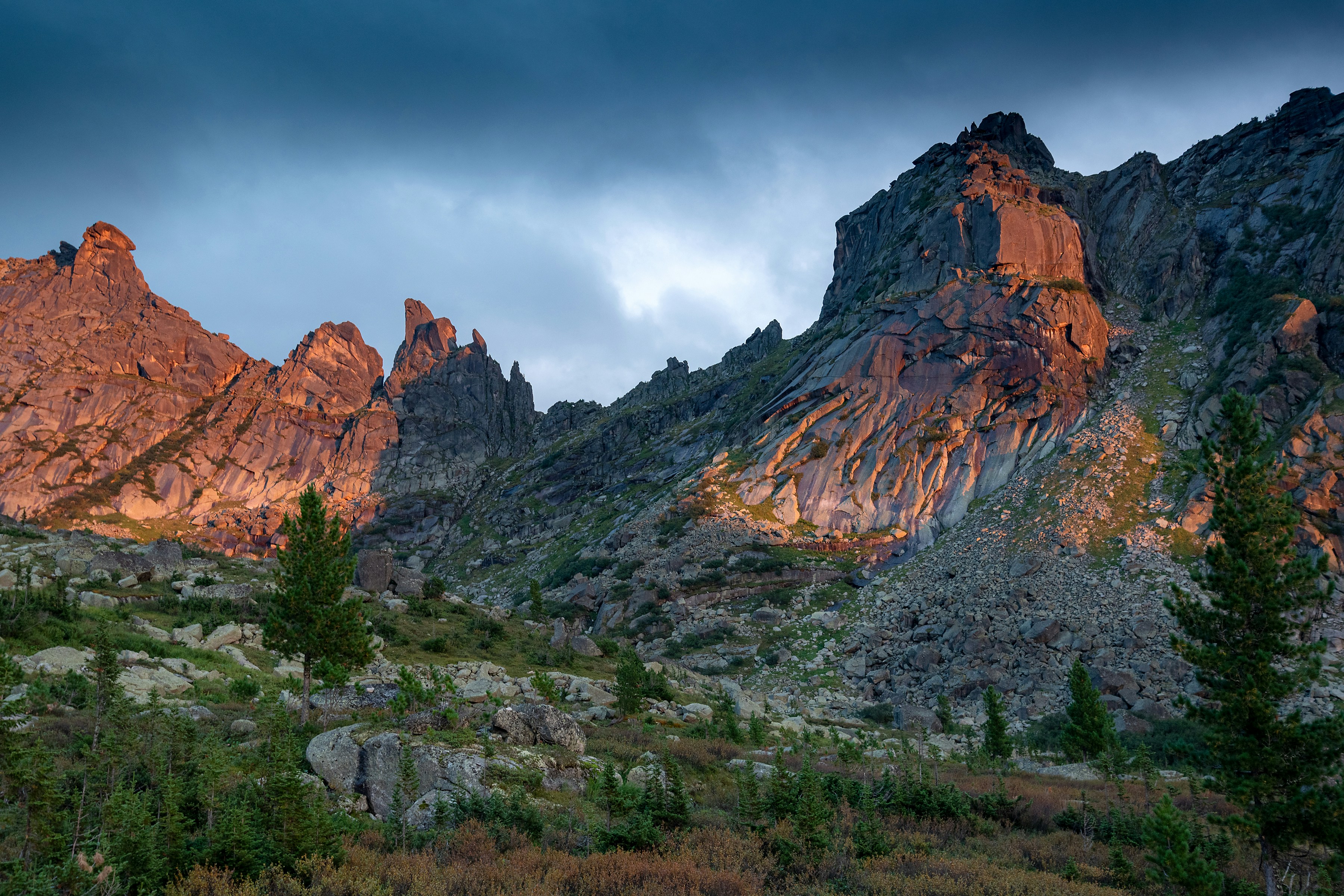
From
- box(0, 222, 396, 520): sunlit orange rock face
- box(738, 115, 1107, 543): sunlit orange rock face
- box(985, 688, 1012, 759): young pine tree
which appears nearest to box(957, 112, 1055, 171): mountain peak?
box(738, 115, 1107, 543): sunlit orange rock face

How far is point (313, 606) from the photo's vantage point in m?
19.3

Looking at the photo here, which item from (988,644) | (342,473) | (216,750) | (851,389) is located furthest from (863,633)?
(342,473)

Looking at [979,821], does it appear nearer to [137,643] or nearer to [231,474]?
[137,643]

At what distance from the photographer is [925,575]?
5459 cm

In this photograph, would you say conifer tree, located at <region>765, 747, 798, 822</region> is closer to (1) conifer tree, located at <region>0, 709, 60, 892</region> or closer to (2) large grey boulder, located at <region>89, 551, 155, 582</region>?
(1) conifer tree, located at <region>0, 709, 60, 892</region>

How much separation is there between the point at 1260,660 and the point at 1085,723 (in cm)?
1624

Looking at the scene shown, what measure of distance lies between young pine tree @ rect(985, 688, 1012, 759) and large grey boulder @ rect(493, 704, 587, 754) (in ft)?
68.2

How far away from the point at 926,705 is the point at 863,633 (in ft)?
31.3

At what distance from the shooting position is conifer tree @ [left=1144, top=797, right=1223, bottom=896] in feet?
37.0

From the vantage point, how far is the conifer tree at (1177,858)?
11266mm

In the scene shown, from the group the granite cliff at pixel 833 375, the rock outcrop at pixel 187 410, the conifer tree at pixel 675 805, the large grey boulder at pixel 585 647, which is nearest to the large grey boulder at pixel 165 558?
the large grey boulder at pixel 585 647

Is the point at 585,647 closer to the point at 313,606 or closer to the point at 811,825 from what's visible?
the point at 313,606

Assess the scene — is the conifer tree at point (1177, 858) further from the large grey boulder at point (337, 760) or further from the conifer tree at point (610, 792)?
the large grey boulder at point (337, 760)

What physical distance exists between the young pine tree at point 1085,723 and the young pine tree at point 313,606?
29.0m
